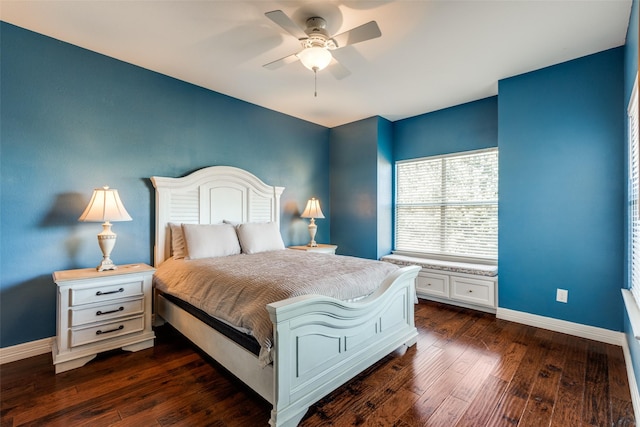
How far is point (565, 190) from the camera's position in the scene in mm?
2873

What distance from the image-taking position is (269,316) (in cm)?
162

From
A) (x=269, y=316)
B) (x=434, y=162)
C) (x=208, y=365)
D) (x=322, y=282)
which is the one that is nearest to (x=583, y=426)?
(x=322, y=282)

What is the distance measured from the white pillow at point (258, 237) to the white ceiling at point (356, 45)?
1691 mm

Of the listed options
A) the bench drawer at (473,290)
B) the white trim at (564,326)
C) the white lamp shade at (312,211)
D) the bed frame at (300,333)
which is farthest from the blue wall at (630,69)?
the white lamp shade at (312,211)

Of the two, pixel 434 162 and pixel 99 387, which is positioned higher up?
pixel 434 162

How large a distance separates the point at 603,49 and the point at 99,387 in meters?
4.96

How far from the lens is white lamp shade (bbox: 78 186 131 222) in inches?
94.5

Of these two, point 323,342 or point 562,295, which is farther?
point 562,295

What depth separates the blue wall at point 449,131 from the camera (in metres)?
3.83

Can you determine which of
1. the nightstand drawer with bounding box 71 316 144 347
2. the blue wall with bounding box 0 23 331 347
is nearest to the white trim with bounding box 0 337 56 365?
the blue wall with bounding box 0 23 331 347

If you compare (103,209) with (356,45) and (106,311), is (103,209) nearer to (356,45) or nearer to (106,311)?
(106,311)

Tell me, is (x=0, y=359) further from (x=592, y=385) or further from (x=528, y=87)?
(x=528, y=87)

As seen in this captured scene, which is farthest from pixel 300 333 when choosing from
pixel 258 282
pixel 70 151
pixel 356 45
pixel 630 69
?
pixel 630 69

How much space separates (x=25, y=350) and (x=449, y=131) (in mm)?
5179
